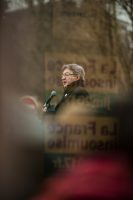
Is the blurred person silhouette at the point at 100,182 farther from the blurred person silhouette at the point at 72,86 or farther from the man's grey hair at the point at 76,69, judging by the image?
the man's grey hair at the point at 76,69

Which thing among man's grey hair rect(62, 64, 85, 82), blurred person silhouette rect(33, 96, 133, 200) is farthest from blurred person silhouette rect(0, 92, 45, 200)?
blurred person silhouette rect(33, 96, 133, 200)

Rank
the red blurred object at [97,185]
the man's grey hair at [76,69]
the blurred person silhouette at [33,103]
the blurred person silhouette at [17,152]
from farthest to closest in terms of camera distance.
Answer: the man's grey hair at [76,69] < the blurred person silhouette at [33,103] < the blurred person silhouette at [17,152] < the red blurred object at [97,185]

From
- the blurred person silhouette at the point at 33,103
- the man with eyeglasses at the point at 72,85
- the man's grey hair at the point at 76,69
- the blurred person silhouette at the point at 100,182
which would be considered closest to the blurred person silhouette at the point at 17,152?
the blurred person silhouette at the point at 33,103

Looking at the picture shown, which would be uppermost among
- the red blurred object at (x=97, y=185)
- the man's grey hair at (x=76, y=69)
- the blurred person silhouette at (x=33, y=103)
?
the man's grey hair at (x=76, y=69)

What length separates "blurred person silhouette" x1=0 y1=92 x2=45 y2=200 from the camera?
7.02 ft

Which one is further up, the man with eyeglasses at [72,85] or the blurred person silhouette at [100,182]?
the man with eyeglasses at [72,85]

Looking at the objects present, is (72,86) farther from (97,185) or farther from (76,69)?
(97,185)

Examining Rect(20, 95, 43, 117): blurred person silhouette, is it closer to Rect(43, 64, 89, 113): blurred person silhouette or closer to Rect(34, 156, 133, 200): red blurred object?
Rect(43, 64, 89, 113): blurred person silhouette

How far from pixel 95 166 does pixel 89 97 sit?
106 cm

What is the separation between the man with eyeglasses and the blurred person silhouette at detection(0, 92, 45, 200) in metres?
0.16

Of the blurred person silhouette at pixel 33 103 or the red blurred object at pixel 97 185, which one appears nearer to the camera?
the red blurred object at pixel 97 185

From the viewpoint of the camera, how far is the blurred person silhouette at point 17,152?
2141 mm

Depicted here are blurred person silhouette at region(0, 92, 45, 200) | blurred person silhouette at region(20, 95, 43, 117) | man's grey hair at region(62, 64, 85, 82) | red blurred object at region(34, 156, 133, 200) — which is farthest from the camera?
man's grey hair at region(62, 64, 85, 82)

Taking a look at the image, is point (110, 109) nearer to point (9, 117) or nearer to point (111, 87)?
point (111, 87)
